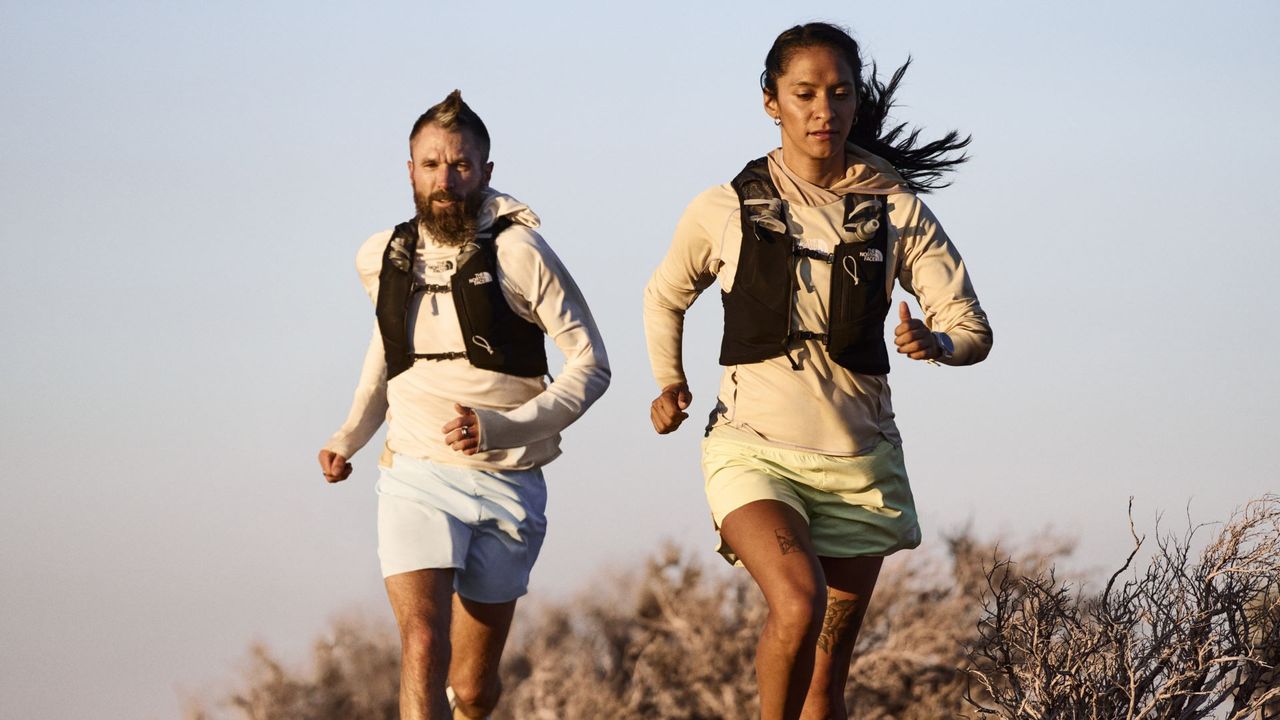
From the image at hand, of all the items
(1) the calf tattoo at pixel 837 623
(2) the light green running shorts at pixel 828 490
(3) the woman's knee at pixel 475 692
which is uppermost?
(2) the light green running shorts at pixel 828 490

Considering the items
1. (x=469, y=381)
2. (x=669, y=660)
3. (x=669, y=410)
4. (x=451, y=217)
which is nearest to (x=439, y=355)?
(x=469, y=381)

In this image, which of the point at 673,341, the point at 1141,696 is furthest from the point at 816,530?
the point at 1141,696

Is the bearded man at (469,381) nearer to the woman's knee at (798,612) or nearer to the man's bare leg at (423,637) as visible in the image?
the man's bare leg at (423,637)

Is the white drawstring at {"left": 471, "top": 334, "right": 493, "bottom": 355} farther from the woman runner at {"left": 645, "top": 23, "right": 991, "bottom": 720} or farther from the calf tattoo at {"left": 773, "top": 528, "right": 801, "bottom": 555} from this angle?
the calf tattoo at {"left": 773, "top": 528, "right": 801, "bottom": 555}

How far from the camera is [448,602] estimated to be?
5.82m

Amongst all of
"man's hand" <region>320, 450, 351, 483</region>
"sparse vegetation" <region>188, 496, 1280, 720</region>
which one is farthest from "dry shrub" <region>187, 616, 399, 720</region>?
"man's hand" <region>320, 450, 351, 483</region>

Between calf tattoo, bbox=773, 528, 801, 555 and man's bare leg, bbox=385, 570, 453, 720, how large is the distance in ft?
4.29

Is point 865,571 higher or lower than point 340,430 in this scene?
lower

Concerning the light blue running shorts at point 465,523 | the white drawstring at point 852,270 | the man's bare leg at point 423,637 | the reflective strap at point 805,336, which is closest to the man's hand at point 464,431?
the light blue running shorts at point 465,523

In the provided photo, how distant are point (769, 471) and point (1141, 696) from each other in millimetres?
2158

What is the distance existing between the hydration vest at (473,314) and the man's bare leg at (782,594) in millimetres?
1188

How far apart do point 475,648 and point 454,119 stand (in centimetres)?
203

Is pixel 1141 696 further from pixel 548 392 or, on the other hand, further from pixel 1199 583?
pixel 548 392

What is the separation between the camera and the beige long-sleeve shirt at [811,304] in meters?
5.52
